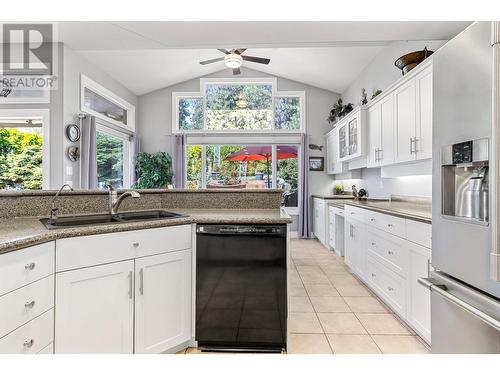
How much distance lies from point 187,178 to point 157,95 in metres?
2.10

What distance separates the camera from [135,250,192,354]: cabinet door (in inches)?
64.4

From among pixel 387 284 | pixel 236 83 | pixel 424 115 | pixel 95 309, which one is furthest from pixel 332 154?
pixel 95 309

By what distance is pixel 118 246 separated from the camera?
1551 mm

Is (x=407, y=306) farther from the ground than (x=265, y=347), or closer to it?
farther from the ground

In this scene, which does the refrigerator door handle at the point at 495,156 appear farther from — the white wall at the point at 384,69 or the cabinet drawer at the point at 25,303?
the white wall at the point at 384,69

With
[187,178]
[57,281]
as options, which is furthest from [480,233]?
Answer: [187,178]

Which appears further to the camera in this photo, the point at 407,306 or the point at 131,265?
the point at 407,306

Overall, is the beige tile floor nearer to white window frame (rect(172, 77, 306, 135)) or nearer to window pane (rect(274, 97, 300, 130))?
white window frame (rect(172, 77, 306, 135))

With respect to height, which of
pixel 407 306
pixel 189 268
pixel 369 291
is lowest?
pixel 369 291

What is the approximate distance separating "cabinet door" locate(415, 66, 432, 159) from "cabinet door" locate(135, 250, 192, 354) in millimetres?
2235

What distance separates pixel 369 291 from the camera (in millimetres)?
2988

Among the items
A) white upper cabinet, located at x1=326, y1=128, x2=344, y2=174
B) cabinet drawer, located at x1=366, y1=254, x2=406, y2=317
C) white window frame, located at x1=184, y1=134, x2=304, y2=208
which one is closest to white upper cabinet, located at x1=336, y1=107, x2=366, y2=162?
white upper cabinet, located at x1=326, y1=128, x2=344, y2=174
